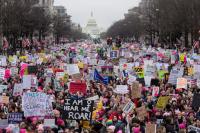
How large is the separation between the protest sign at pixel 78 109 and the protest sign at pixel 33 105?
130 centimetres

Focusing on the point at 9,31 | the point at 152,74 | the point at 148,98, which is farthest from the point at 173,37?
the point at 148,98

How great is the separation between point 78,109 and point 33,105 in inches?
64.0

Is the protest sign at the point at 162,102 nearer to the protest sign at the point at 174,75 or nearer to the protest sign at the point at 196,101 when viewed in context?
the protest sign at the point at 196,101

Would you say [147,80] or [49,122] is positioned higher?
[49,122]

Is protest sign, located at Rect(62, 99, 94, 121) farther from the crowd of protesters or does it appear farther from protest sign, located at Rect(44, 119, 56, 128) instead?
protest sign, located at Rect(44, 119, 56, 128)

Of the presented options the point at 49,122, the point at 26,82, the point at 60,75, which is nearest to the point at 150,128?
the point at 49,122

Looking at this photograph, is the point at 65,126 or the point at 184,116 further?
the point at 184,116

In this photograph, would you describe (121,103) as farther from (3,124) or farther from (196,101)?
(3,124)

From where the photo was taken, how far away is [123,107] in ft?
55.7

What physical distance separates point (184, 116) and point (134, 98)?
3261 millimetres

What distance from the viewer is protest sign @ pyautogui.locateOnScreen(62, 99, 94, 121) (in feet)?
47.4

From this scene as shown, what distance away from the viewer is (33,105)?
15680 millimetres

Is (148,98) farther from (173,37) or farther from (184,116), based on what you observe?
(173,37)

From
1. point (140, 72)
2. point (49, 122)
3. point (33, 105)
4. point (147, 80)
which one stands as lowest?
point (147, 80)
